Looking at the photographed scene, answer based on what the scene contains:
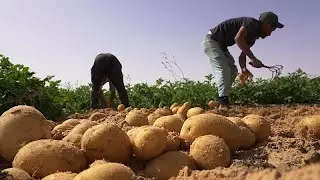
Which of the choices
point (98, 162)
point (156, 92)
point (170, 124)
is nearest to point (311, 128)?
point (170, 124)

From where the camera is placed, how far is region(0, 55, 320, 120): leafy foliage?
22.7ft

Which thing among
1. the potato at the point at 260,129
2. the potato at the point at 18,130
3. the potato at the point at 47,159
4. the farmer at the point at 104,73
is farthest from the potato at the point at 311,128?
the farmer at the point at 104,73

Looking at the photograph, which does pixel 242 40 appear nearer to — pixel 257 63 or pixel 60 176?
pixel 257 63

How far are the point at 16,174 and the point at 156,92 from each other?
824cm

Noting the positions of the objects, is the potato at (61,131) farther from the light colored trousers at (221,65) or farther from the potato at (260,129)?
the light colored trousers at (221,65)

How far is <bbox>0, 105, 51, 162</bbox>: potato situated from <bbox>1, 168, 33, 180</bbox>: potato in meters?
0.56

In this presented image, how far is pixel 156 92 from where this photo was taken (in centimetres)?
1044

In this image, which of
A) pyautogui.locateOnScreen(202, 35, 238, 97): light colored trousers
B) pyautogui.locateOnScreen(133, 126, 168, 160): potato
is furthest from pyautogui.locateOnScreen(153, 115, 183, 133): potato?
pyautogui.locateOnScreen(202, 35, 238, 97): light colored trousers

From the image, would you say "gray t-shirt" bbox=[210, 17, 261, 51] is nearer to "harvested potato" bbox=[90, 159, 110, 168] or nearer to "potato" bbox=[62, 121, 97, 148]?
"potato" bbox=[62, 121, 97, 148]

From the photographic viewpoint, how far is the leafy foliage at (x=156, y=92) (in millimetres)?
6922

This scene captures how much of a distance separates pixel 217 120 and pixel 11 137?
1383 millimetres

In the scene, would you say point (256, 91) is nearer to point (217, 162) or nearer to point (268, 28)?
point (268, 28)

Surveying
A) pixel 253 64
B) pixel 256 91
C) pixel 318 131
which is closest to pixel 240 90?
pixel 256 91

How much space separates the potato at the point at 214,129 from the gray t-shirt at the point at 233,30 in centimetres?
425
